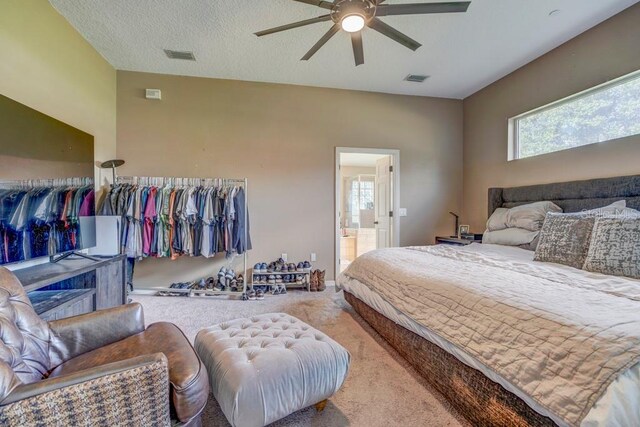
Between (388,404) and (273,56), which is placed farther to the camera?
(273,56)

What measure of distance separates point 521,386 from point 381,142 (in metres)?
3.91

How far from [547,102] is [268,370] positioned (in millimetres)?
4176

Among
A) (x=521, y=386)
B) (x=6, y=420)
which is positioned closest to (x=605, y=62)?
(x=521, y=386)

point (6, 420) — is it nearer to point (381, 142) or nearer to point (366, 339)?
point (366, 339)

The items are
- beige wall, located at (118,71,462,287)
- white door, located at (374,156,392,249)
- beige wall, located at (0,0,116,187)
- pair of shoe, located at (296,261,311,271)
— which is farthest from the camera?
white door, located at (374,156,392,249)

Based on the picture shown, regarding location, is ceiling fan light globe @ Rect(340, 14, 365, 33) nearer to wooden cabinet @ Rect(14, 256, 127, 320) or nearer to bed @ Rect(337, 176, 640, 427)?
bed @ Rect(337, 176, 640, 427)

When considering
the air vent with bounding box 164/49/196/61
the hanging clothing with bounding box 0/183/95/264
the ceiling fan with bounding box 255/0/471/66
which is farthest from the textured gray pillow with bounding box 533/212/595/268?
the air vent with bounding box 164/49/196/61

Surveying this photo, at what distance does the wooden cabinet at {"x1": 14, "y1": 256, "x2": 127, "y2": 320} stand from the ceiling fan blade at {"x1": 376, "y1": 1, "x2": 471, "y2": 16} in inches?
115

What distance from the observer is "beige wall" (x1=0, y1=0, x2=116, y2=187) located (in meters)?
2.22

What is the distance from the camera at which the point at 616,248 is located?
1.85 m

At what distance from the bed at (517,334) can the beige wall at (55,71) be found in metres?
3.32

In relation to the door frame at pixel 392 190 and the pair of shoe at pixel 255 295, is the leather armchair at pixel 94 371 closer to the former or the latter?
the pair of shoe at pixel 255 295

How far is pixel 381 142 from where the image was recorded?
181 inches

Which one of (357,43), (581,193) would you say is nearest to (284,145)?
(357,43)
